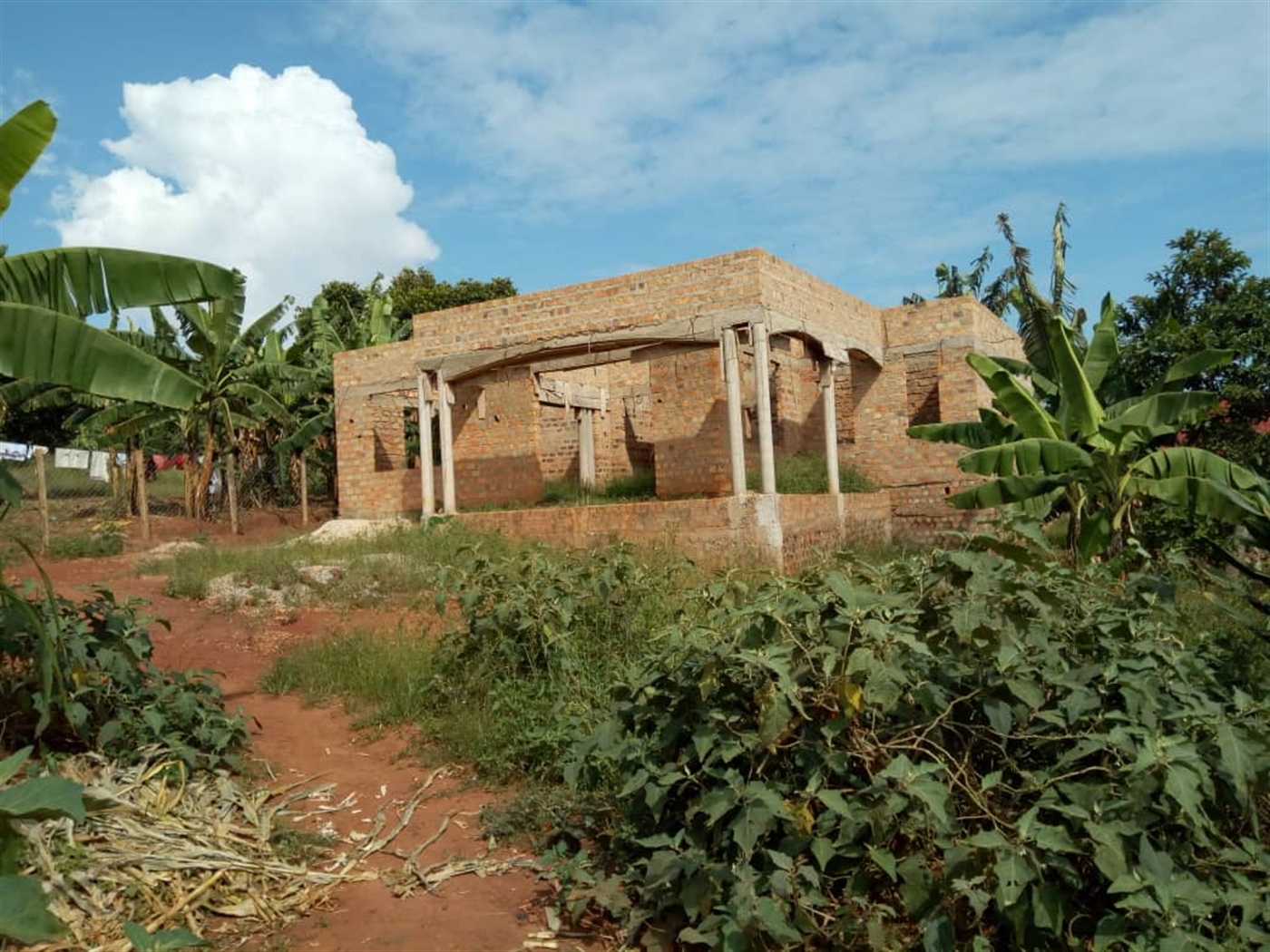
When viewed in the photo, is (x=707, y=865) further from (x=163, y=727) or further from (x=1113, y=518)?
(x=1113, y=518)

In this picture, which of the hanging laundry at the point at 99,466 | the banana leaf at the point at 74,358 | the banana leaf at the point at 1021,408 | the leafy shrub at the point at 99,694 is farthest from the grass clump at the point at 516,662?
the hanging laundry at the point at 99,466

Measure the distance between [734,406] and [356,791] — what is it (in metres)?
7.76

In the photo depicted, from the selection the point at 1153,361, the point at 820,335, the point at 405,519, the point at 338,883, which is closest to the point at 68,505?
the point at 405,519

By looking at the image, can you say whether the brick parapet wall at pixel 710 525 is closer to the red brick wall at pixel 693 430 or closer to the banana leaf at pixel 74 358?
the red brick wall at pixel 693 430

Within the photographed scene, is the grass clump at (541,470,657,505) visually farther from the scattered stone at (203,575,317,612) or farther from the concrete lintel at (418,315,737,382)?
the scattered stone at (203,575,317,612)

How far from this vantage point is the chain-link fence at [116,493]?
13141mm

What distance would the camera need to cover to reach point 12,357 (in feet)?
14.4

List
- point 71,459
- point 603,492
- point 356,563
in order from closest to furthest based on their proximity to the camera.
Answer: point 356,563
point 603,492
point 71,459

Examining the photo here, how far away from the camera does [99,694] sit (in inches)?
180

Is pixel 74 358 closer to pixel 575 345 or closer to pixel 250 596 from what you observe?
pixel 250 596

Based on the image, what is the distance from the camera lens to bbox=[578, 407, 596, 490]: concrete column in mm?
18000

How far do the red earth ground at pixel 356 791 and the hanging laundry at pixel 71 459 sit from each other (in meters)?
12.1

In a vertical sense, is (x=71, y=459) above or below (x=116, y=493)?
above

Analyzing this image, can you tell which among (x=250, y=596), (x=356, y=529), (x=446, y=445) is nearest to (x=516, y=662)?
(x=250, y=596)
